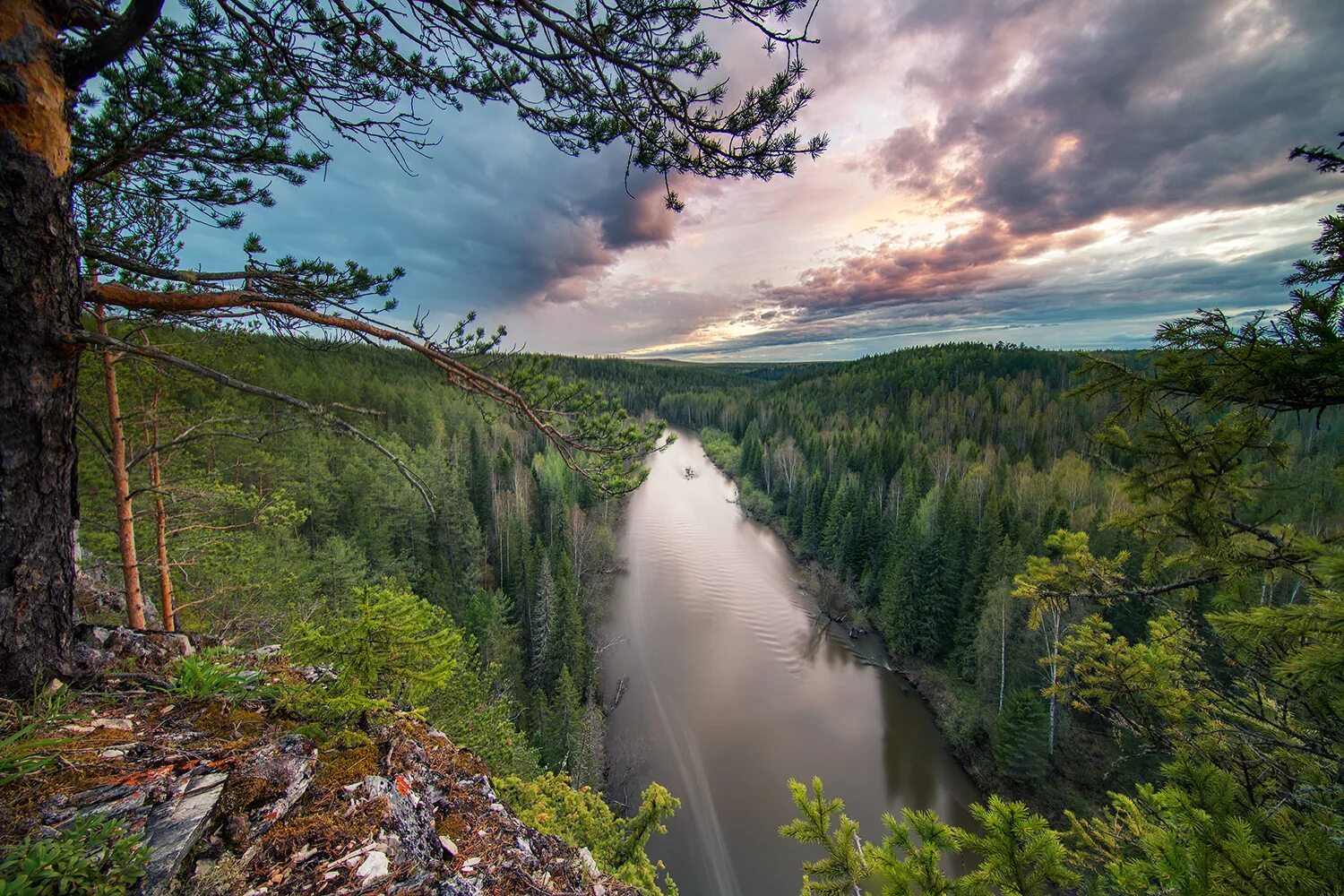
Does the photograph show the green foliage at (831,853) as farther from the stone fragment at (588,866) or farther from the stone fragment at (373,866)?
the stone fragment at (373,866)

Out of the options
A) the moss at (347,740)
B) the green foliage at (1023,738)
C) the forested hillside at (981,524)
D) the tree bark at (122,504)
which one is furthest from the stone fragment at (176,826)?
the green foliage at (1023,738)

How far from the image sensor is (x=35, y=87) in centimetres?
200

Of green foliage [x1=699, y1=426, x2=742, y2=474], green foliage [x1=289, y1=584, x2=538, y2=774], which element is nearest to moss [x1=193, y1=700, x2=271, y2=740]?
green foliage [x1=289, y1=584, x2=538, y2=774]

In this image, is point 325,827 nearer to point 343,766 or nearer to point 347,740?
point 343,766

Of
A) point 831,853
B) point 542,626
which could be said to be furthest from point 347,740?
point 542,626

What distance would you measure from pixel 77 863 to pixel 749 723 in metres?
18.5

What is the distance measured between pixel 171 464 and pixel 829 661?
72.3 ft

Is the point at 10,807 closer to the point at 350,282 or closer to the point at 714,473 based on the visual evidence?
the point at 350,282

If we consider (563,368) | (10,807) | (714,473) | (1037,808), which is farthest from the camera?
(714,473)

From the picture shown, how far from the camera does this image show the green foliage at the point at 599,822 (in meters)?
5.16

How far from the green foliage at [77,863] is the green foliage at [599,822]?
4.00 m

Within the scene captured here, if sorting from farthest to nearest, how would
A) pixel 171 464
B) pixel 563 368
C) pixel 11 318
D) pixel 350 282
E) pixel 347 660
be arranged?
pixel 171 464
pixel 563 368
pixel 350 282
pixel 347 660
pixel 11 318

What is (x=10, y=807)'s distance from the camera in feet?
5.28

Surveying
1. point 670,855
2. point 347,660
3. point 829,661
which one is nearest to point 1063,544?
point 347,660
